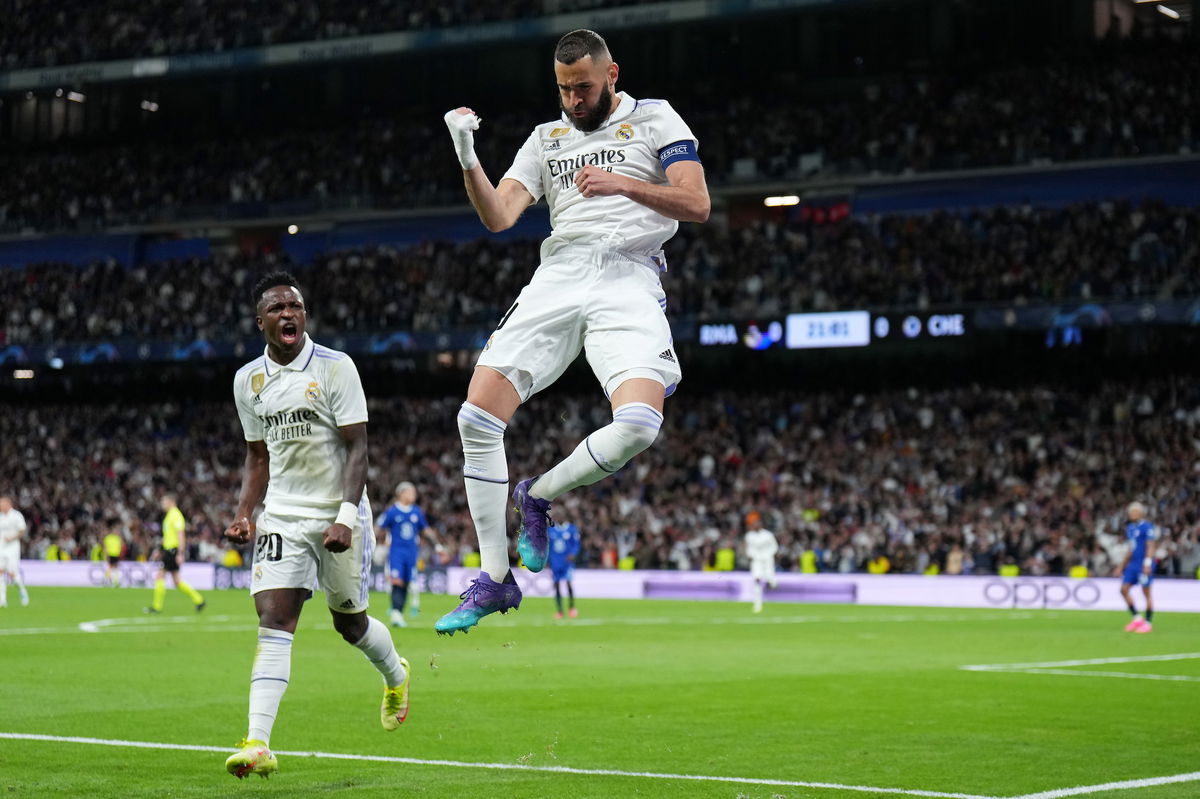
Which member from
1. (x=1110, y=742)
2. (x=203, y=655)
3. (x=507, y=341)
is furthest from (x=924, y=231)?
(x=507, y=341)

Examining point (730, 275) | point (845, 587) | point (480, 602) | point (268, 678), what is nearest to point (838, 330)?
point (730, 275)

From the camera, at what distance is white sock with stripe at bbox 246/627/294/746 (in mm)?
9235

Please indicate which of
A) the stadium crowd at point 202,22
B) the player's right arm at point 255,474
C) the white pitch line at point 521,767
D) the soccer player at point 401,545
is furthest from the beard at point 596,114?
the stadium crowd at point 202,22

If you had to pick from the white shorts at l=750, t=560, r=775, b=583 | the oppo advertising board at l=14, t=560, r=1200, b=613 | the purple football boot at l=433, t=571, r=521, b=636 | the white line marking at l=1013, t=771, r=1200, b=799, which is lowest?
the white line marking at l=1013, t=771, r=1200, b=799

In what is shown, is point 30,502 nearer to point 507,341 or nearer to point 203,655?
point 203,655

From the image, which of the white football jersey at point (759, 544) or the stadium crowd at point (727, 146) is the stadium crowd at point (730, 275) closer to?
the stadium crowd at point (727, 146)

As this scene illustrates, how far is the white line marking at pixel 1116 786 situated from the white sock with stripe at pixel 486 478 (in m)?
4.07

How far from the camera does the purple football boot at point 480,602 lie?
21.8 feet

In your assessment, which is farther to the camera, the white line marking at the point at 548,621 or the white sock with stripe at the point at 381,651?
the white line marking at the point at 548,621

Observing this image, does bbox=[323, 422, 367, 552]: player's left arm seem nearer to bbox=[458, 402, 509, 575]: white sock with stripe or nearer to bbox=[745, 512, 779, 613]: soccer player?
bbox=[458, 402, 509, 575]: white sock with stripe

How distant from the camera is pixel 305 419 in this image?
32.3 ft

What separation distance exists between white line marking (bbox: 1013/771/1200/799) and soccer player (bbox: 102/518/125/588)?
1240 inches

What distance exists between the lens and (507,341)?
7059 millimetres

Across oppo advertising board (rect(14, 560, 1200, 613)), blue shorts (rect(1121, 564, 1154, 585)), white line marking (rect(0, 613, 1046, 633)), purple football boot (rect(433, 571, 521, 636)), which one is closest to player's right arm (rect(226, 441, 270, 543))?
purple football boot (rect(433, 571, 521, 636))
